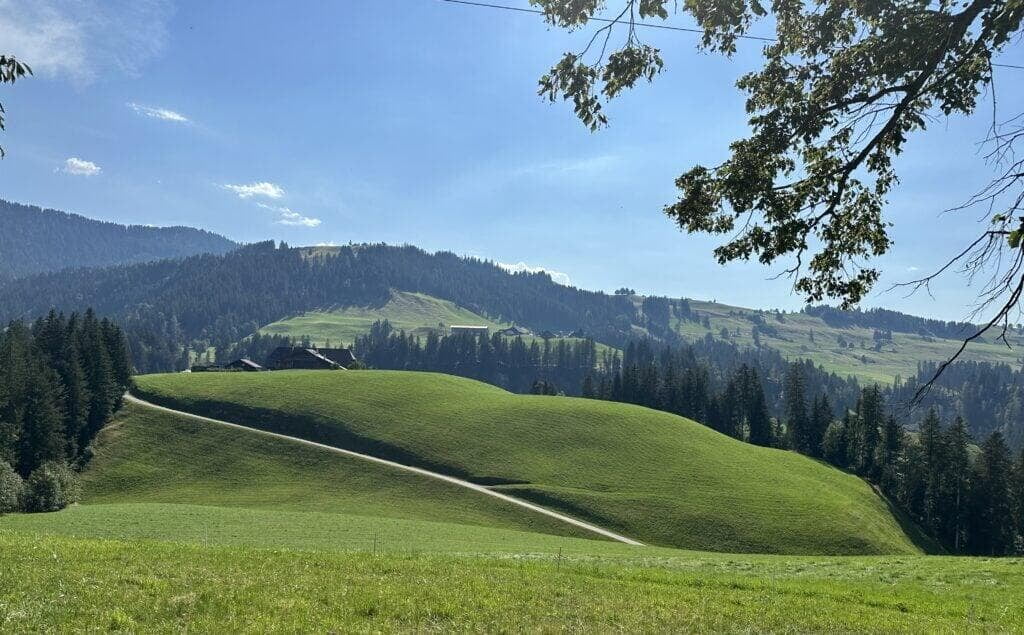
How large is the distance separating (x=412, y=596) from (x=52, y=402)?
8803 cm

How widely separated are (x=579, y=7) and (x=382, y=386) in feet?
332

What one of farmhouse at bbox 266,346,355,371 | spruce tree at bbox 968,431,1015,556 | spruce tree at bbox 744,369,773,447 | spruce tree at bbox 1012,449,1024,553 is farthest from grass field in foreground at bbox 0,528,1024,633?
farmhouse at bbox 266,346,355,371

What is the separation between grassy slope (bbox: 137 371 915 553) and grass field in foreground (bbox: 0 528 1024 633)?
148ft

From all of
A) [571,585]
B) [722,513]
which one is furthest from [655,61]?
[722,513]

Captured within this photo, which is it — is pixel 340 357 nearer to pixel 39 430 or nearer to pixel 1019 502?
pixel 39 430

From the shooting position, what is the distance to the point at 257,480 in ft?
250

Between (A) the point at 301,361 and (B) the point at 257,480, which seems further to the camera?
(A) the point at 301,361

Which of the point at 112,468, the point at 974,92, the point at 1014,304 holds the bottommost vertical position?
the point at 112,468

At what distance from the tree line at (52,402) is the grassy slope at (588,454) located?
11.4m

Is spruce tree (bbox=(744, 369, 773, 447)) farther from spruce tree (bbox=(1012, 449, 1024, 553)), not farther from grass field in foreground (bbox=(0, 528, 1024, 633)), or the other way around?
grass field in foreground (bbox=(0, 528, 1024, 633))

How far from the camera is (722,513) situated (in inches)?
2633

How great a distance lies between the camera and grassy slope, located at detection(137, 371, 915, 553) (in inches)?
2574

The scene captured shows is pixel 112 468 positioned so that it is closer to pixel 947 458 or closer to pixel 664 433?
pixel 664 433

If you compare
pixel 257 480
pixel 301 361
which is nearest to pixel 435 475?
pixel 257 480
